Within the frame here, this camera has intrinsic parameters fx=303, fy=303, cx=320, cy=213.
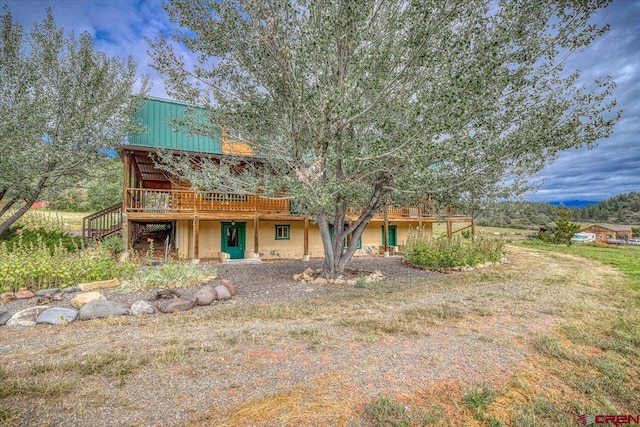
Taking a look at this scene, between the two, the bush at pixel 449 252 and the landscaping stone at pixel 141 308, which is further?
the bush at pixel 449 252

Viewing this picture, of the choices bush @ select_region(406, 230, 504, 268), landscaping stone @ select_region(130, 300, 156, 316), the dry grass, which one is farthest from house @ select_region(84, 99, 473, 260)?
the dry grass

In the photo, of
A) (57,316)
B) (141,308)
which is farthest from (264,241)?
(57,316)

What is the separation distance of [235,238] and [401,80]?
10032 millimetres

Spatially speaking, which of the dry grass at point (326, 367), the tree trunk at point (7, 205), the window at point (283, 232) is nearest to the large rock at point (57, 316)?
the dry grass at point (326, 367)

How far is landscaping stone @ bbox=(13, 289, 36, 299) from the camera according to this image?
6178mm

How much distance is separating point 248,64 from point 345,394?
714 centimetres

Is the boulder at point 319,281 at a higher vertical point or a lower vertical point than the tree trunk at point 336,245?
lower

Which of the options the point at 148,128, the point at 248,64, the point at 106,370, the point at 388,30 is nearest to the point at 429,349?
the point at 106,370

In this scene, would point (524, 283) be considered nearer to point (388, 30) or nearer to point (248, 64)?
point (388, 30)

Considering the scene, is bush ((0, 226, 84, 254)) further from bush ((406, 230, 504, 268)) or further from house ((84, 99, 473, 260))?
bush ((406, 230, 504, 268))

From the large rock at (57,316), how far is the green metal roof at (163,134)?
822 cm

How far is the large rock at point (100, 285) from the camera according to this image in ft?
22.2

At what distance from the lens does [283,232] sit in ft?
48.3

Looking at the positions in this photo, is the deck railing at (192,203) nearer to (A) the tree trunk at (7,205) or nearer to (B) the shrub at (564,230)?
(A) the tree trunk at (7,205)
